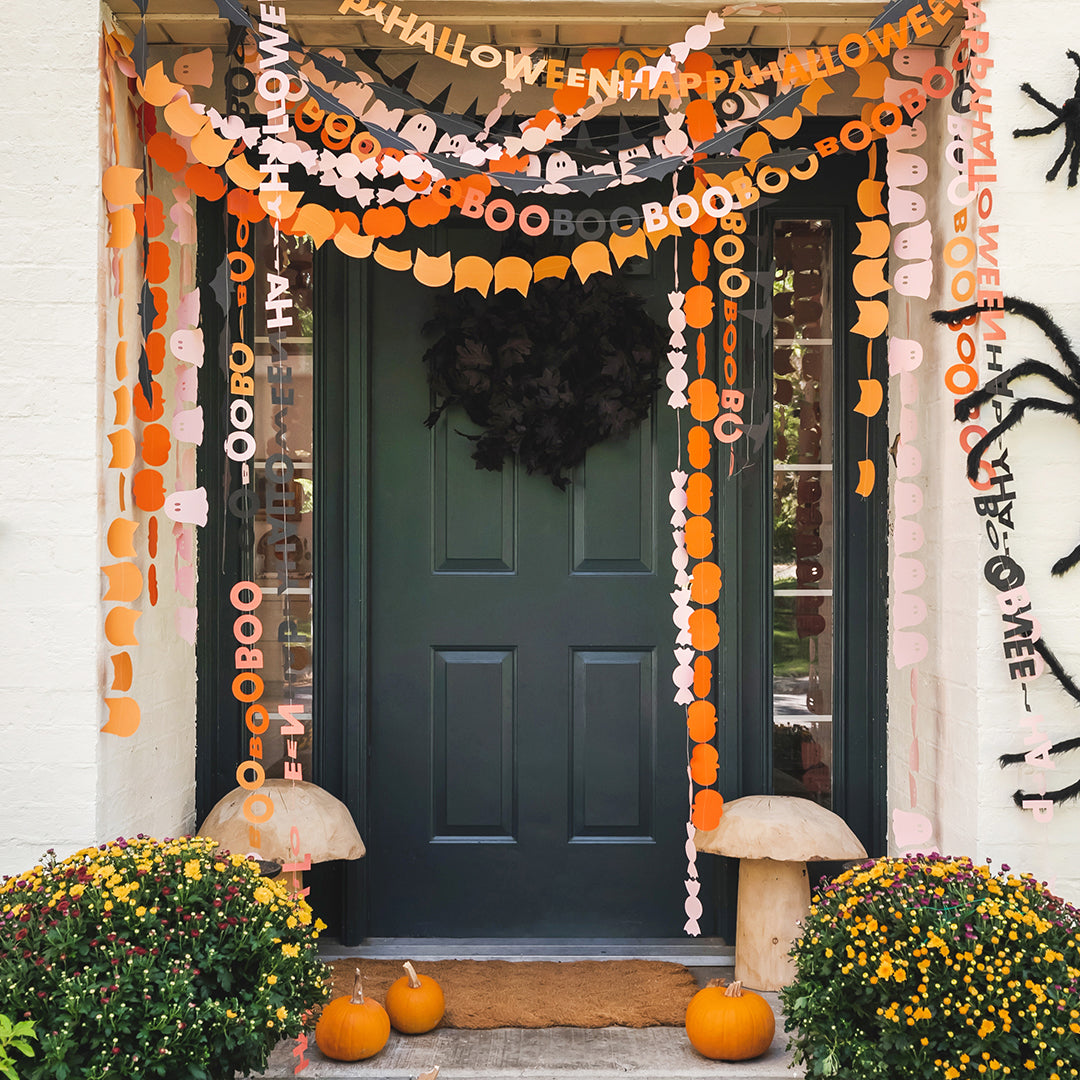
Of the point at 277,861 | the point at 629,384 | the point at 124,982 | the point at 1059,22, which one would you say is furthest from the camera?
the point at 629,384

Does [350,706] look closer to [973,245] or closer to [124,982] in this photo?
[124,982]

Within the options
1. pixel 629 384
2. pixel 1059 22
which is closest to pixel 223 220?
pixel 629 384

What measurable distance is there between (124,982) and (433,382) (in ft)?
5.68

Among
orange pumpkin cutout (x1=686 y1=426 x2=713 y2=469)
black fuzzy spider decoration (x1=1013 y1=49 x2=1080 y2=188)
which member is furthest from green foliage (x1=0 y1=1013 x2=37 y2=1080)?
black fuzzy spider decoration (x1=1013 y1=49 x2=1080 y2=188)

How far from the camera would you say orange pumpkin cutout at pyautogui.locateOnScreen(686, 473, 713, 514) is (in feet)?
8.08

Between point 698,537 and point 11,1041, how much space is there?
1.76 meters

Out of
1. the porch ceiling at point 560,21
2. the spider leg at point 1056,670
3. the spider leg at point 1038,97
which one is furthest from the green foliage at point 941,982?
the porch ceiling at point 560,21

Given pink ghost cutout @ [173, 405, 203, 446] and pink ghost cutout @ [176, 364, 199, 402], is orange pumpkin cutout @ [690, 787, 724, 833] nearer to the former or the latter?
pink ghost cutout @ [173, 405, 203, 446]

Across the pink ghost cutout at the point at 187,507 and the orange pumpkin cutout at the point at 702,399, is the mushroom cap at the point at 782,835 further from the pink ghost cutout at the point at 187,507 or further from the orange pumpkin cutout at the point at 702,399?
the pink ghost cutout at the point at 187,507

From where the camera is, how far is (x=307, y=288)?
2.90 meters

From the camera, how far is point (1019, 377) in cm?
222

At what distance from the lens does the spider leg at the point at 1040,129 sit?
7.25ft

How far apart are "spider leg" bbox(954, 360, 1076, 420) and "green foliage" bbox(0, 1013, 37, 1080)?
86.2 inches

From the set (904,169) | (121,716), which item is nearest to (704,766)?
(121,716)
